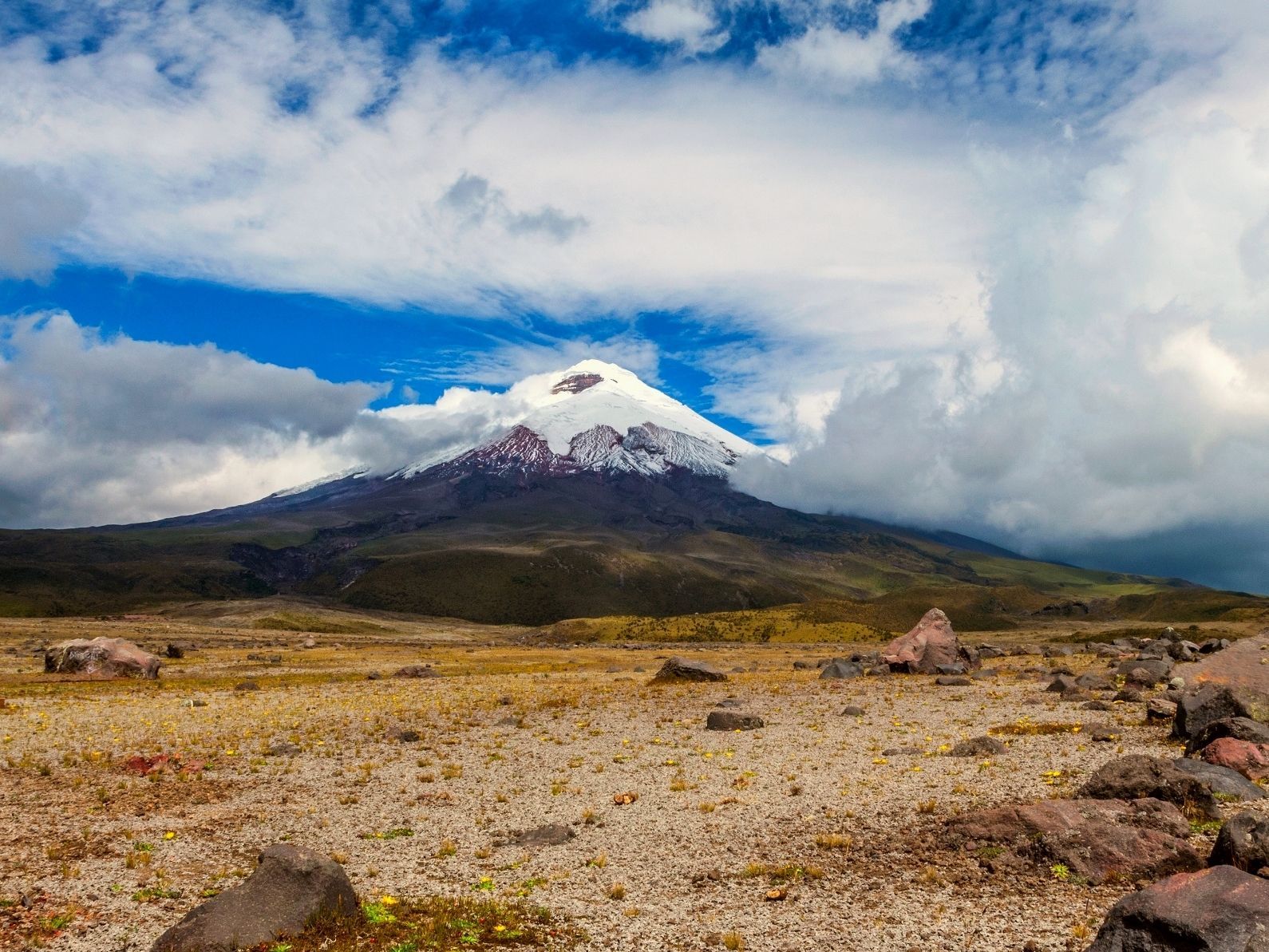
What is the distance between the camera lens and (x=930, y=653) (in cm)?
7262

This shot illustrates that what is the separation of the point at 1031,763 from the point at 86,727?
146 feet

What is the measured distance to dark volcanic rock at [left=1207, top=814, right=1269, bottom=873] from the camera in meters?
13.8

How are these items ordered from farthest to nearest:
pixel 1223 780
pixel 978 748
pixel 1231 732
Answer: pixel 978 748
pixel 1231 732
pixel 1223 780

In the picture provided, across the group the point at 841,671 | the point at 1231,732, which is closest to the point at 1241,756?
the point at 1231,732

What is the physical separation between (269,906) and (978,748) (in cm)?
2458

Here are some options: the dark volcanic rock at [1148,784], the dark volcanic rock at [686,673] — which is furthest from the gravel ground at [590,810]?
the dark volcanic rock at [686,673]

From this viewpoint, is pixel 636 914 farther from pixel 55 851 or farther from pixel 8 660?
pixel 8 660

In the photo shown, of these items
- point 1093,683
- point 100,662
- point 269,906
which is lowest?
point 100,662

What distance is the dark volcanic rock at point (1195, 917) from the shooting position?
→ 11.0 meters

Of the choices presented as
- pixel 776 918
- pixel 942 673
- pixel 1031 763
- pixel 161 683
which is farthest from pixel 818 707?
pixel 161 683

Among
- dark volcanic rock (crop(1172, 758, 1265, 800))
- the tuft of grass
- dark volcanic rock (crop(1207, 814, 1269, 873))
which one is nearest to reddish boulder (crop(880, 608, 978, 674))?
dark volcanic rock (crop(1172, 758, 1265, 800))

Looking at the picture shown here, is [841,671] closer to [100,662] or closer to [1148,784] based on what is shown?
[1148,784]

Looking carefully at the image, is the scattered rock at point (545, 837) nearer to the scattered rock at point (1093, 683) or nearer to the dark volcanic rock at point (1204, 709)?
the dark volcanic rock at point (1204, 709)

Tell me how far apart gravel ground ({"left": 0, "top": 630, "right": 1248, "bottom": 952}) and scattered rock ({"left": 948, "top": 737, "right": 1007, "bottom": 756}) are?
617 mm
